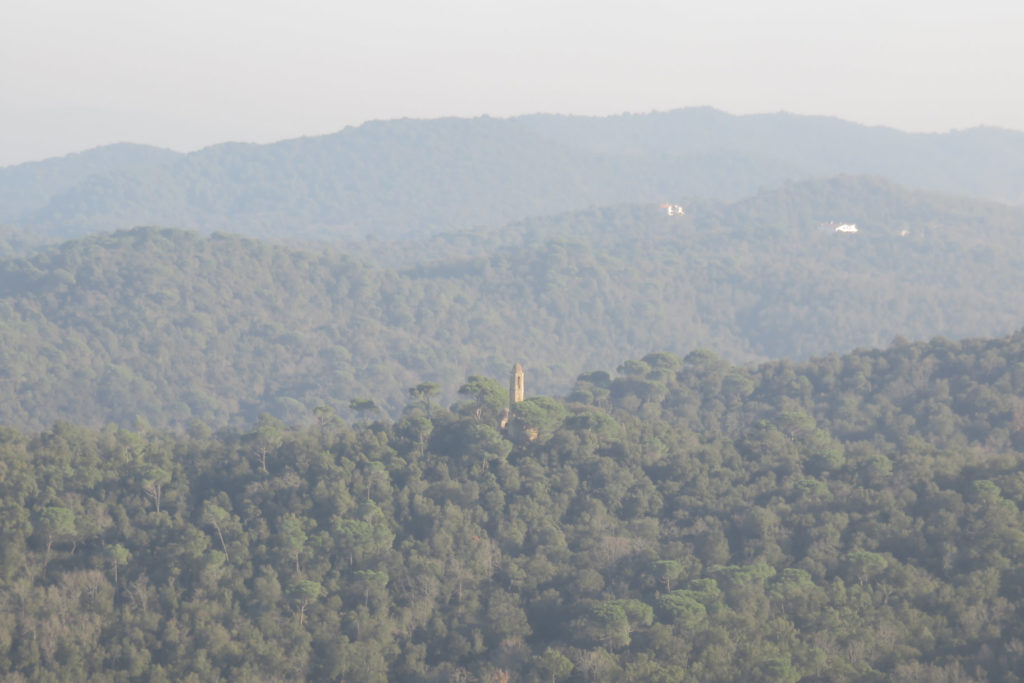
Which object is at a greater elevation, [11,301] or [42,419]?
[11,301]

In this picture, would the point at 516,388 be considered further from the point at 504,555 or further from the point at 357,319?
the point at 357,319

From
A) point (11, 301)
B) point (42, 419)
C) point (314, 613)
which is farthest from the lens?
point (11, 301)

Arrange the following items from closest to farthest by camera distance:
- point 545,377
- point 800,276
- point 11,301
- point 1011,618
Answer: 1. point 1011,618
2. point 11,301
3. point 545,377
4. point 800,276

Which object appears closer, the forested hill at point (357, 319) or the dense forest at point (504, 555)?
the dense forest at point (504, 555)

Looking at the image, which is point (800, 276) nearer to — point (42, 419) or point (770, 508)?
point (42, 419)

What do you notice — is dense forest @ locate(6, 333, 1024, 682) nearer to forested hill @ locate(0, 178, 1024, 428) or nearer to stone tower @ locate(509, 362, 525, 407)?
stone tower @ locate(509, 362, 525, 407)

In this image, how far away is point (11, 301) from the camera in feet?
444

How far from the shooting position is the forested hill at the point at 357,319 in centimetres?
12631

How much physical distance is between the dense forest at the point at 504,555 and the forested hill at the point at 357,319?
2619 inches

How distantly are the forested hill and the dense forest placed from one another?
218 feet

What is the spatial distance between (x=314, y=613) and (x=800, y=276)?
158 metres

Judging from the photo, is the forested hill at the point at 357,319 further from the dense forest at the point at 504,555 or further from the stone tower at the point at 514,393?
the stone tower at the point at 514,393

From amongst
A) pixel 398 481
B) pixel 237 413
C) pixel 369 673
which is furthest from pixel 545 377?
pixel 369 673

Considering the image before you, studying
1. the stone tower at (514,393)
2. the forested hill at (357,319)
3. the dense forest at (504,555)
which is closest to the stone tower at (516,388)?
the stone tower at (514,393)
